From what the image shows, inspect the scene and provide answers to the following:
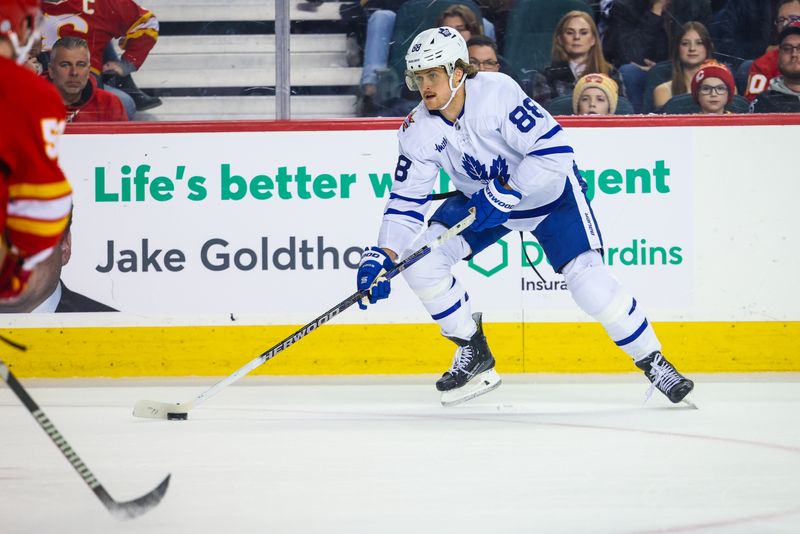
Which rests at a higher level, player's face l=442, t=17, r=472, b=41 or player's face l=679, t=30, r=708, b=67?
player's face l=442, t=17, r=472, b=41

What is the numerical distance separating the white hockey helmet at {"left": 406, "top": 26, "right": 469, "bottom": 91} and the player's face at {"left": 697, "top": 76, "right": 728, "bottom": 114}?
1.58m

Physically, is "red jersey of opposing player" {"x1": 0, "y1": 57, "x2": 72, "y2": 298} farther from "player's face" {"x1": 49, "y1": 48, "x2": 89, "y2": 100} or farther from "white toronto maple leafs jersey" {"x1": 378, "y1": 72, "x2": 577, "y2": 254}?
"player's face" {"x1": 49, "y1": 48, "x2": 89, "y2": 100}

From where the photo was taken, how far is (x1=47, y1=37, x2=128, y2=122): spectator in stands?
5.10 metres

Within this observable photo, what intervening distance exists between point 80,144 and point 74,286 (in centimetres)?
57

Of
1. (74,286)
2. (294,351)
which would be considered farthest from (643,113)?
(74,286)

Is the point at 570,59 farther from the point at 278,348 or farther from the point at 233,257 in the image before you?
the point at 278,348

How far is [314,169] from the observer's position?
4.99 m

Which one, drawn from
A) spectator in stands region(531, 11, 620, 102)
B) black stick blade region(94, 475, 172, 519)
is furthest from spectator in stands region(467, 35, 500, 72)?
black stick blade region(94, 475, 172, 519)

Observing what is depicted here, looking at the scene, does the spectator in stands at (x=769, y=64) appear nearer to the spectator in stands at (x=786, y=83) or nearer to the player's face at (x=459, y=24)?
the spectator in stands at (x=786, y=83)

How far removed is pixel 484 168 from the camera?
402 centimetres

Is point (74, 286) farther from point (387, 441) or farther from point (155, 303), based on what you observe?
point (387, 441)

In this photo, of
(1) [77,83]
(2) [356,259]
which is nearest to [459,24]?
(2) [356,259]

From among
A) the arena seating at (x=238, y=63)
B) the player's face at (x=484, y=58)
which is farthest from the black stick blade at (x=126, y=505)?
the player's face at (x=484, y=58)

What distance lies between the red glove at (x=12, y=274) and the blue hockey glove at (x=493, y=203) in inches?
79.2
